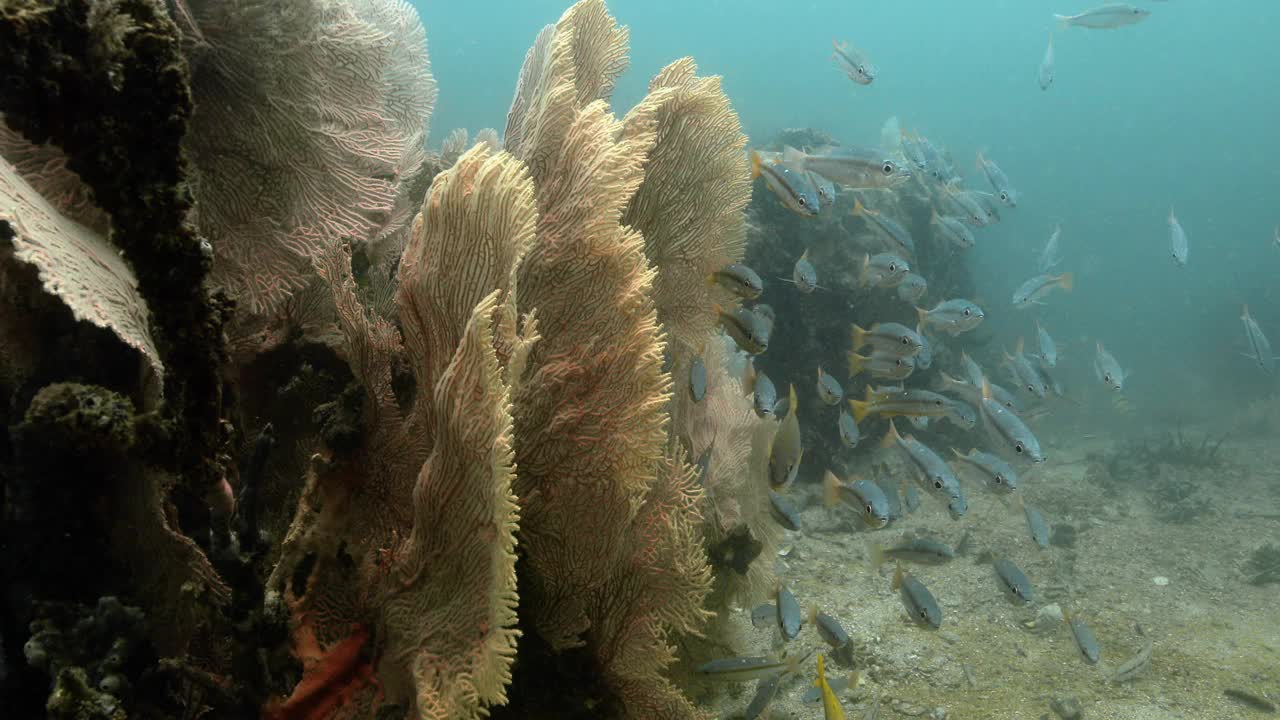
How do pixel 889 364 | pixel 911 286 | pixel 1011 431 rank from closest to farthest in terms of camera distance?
Result: pixel 1011 431
pixel 889 364
pixel 911 286

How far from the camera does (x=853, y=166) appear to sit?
21.2ft

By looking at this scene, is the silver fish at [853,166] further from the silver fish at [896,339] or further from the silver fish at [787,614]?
the silver fish at [787,614]

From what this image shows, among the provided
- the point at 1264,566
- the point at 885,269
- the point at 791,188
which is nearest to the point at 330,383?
the point at 791,188

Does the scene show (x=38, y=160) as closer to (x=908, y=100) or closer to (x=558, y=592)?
(x=558, y=592)

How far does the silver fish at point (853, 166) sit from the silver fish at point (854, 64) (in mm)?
2297

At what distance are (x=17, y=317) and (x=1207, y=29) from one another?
121 metres

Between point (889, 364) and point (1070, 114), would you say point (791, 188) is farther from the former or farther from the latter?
point (1070, 114)

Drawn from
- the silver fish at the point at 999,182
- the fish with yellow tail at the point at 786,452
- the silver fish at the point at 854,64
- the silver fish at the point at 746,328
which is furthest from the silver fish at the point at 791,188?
the silver fish at the point at 999,182

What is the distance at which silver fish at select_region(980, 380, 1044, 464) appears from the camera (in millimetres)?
5539

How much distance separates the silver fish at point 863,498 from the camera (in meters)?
4.91

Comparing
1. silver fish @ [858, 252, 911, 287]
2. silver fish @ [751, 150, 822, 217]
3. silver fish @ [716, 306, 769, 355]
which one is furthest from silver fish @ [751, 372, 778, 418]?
silver fish @ [858, 252, 911, 287]

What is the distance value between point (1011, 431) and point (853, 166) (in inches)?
113

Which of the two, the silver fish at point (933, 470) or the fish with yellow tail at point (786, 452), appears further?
the silver fish at point (933, 470)

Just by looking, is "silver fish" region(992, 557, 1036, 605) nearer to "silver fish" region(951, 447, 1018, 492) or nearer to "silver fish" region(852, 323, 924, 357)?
"silver fish" region(951, 447, 1018, 492)
